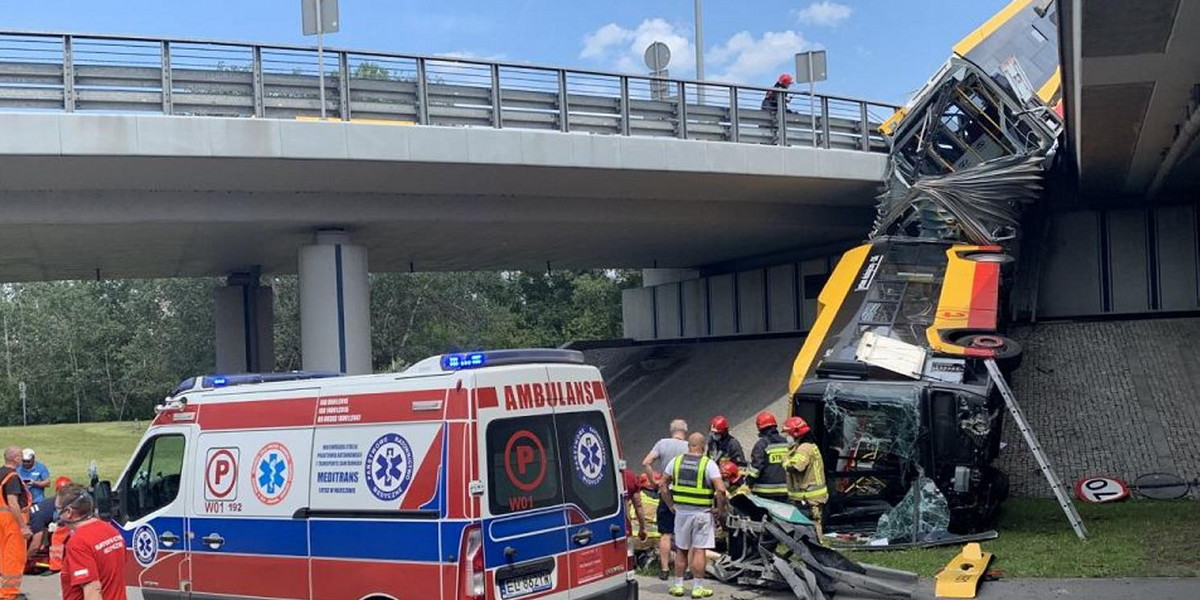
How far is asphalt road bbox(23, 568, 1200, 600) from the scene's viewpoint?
9.09 meters

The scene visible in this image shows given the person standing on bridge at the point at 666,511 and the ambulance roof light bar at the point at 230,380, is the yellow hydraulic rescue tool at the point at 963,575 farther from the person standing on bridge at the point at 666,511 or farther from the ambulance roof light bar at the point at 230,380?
the ambulance roof light bar at the point at 230,380

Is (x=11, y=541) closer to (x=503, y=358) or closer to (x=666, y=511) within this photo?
(x=666, y=511)

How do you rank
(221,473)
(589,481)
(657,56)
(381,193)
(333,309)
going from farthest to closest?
(657,56) < (333,309) < (381,193) < (221,473) < (589,481)

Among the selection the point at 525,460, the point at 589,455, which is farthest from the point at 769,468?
the point at 525,460

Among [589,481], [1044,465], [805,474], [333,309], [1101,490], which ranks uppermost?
[333,309]

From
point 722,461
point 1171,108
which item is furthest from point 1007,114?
point 722,461

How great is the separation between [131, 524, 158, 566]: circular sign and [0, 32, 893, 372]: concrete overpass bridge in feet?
21.9

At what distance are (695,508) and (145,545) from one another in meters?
4.49

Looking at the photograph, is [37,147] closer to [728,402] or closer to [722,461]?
[722,461]

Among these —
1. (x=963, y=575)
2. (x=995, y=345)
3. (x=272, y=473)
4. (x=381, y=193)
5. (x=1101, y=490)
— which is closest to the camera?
(x=272, y=473)

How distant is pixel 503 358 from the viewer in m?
7.14

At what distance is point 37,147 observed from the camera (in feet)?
44.2

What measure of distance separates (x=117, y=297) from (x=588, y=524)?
59.3m

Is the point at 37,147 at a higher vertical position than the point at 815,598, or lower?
higher
